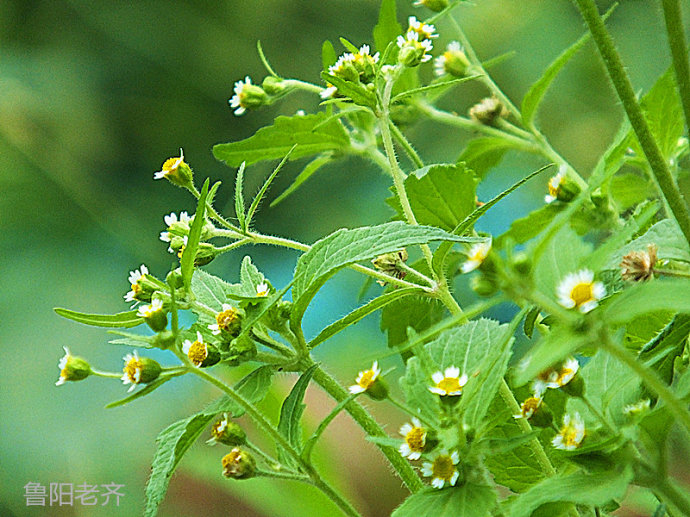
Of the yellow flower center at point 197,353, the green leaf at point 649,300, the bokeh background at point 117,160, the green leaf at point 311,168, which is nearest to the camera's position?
the green leaf at point 649,300

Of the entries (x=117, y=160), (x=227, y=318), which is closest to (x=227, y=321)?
(x=227, y=318)

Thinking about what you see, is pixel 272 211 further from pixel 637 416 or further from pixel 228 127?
pixel 637 416

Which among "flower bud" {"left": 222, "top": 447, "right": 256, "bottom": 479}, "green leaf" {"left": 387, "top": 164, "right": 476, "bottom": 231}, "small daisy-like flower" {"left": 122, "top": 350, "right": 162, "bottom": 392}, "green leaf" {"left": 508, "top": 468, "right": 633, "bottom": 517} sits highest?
"green leaf" {"left": 387, "top": 164, "right": 476, "bottom": 231}

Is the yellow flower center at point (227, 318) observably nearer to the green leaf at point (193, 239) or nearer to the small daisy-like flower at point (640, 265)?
the green leaf at point (193, 239)

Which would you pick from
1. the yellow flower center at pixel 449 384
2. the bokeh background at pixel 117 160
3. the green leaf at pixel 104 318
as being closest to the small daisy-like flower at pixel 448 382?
the yellow flower center at pixel 449 384

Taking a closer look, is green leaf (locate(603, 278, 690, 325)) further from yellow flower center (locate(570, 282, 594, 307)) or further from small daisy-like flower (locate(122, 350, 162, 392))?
small daisy-like flower (locate(122, 350, 162, 392))

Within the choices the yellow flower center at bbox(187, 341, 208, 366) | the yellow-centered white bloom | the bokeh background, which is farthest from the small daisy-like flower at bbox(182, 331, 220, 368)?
the bokeh background
